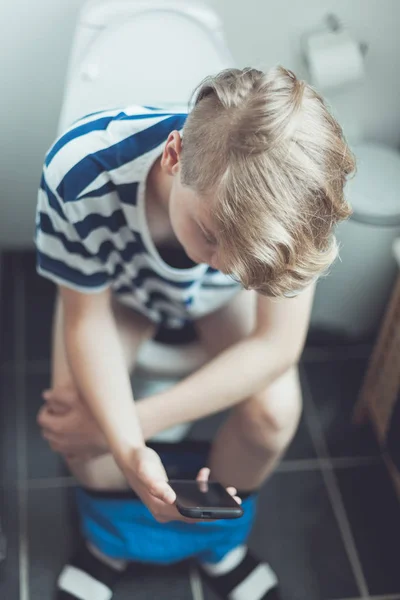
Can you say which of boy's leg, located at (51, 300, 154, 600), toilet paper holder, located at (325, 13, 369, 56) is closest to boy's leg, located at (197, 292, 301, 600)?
boy's leg, located at (51, 300, 154, 600)

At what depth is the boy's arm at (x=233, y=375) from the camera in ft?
3.56

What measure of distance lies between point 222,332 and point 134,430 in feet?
0.81

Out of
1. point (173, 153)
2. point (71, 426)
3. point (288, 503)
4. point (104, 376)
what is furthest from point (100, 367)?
point (288, 503)

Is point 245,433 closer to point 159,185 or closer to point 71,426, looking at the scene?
point 71,426

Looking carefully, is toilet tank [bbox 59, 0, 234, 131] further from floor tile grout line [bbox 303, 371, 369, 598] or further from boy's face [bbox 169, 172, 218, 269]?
floor tile grout line [bbox 303, 371, 369, 598]

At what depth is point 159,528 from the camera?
1.26m

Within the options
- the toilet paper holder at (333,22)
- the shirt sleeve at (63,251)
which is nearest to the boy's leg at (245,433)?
the shirt sleeve at (63,251)

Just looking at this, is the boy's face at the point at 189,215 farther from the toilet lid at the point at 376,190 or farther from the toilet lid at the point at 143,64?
the toilet lid at the point at 376,190

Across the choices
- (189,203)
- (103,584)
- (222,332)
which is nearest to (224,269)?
(189,203)

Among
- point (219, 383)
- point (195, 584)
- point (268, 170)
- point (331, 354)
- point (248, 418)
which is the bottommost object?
point (195, 584)

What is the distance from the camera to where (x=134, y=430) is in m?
1.06

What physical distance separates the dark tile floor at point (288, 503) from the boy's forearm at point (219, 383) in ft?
1.33

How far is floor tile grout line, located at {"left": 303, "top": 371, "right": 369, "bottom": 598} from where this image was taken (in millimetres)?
1409

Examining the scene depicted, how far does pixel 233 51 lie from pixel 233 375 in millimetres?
703
